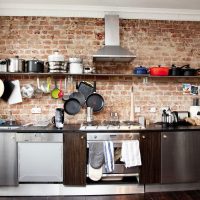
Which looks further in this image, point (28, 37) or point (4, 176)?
point (28, 37)

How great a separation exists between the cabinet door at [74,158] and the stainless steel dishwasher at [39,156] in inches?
3.1

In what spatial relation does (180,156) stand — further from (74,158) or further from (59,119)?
(59,119)

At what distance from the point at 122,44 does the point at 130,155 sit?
178cm

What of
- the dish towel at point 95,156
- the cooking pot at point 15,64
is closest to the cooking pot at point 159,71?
the dish towel at point 95,156

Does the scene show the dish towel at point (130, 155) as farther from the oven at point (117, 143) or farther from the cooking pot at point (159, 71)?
the cooking pot at point (159, 71)

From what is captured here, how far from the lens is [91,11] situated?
3953 mm

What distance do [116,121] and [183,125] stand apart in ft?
3.37

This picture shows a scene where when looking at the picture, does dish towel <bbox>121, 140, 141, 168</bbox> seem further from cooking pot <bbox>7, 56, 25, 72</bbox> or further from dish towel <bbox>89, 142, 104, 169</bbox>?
cooking pot <bbox>7, 56, 25, 72</bbox>

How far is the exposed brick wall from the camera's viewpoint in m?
3.93

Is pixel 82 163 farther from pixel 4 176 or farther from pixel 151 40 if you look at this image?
pixel 151 40

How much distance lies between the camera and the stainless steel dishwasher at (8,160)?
3.28 meters

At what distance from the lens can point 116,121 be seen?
3.99 m

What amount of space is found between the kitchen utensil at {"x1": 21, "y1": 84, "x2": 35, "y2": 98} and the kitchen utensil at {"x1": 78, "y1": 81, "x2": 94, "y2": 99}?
2.42 feet

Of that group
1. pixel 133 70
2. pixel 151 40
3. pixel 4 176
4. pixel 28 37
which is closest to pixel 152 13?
pixel 151 40
